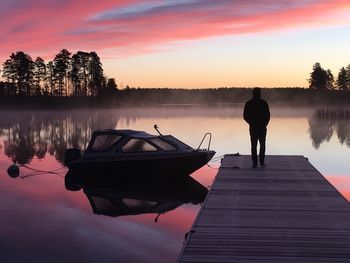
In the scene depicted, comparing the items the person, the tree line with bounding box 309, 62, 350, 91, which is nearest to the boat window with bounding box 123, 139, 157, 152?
the person

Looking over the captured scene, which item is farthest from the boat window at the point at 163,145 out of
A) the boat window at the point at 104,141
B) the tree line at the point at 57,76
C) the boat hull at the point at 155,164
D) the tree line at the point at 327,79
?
the tree line at the point at 327,79

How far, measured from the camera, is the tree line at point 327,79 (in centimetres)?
17612

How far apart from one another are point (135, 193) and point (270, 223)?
8.83 meters

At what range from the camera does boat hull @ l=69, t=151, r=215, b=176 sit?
1873cm

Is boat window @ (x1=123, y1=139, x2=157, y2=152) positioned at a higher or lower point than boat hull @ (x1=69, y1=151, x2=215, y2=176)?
higher

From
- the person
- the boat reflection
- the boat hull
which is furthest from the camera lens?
the boat hull

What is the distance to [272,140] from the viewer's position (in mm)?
41875

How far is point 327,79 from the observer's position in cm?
17875

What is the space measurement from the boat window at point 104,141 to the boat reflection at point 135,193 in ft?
3.45

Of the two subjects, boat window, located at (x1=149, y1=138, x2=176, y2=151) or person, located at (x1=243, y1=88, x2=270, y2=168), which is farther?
boat window, located at (x1=149, y1=138, x2=176, y2=151)

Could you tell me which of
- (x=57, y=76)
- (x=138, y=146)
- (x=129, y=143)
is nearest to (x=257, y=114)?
(x=138, y=146)

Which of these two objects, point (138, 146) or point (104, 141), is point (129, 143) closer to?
point (138, 146)

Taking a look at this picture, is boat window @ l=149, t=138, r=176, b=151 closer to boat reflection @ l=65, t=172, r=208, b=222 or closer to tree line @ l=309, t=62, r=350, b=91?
boat reflection @ l=65, t=172, r=208, b=222

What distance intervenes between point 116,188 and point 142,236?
652cm
